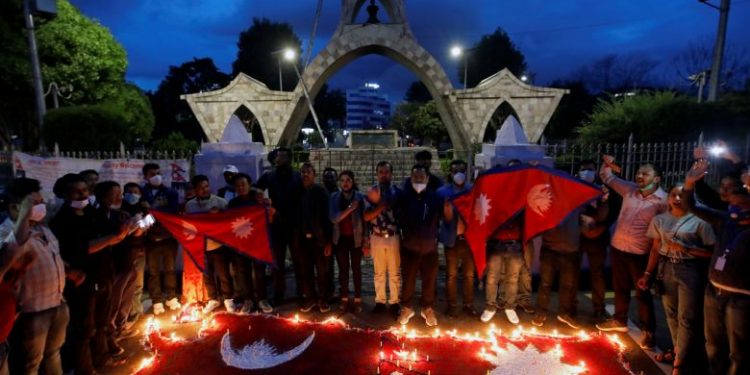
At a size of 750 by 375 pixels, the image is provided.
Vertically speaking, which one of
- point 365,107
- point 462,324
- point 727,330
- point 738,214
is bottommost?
point 462,324

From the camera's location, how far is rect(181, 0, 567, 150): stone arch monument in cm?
1905

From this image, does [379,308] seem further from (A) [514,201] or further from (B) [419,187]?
(A) [514,201]

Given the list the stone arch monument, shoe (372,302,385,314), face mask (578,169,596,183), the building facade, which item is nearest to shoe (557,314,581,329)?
face mask (578,169,596,183)

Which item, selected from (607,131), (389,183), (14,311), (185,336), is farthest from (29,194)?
(607,131)

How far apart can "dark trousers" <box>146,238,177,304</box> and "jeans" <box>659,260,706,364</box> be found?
5539mm

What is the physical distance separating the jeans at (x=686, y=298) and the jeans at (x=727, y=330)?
195 mm

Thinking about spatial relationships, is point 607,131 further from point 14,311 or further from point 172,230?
point 14,311

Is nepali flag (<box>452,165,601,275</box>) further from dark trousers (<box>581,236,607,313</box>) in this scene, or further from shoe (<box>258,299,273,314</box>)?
shoe (<box>258,299,273,314</box>)

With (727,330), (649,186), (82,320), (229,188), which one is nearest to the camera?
(727,330)

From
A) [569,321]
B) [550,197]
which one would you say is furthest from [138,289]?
[569,321]

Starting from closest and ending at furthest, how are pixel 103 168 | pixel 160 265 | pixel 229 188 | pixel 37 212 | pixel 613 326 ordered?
pixel 37 212, pixel 613 326, pixel 160 265, pixel 229 188, pixel 103 168

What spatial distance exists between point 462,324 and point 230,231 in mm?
3054

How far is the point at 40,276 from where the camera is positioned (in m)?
3.18

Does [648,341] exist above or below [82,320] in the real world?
below
